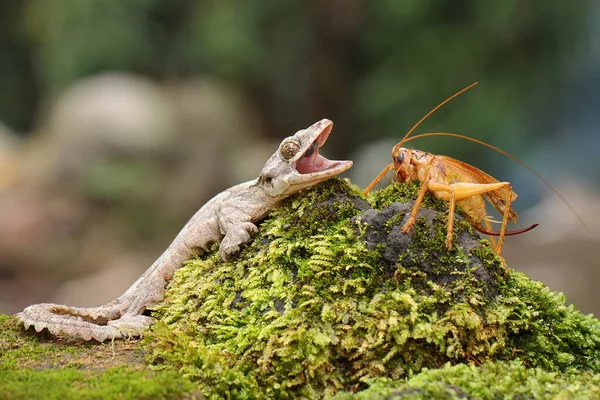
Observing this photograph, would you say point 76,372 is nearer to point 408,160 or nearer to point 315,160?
point 315,160

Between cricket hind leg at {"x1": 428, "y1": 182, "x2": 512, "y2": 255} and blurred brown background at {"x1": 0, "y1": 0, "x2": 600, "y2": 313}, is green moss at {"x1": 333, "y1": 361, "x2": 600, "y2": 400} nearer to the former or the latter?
cricket hind leg at {"x1": 428, "y1": 182, "x2": 512, "y2": 255}

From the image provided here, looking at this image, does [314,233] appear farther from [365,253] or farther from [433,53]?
[433,53]

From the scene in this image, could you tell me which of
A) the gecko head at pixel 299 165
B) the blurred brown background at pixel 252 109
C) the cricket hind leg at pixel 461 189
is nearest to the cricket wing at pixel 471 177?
the cricket hind leg at pixel 461 189

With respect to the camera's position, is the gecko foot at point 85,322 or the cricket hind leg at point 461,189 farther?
the gecko foot at point 85,322

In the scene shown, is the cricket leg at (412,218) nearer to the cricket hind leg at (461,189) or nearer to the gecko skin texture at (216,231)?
the cricket hind leg at (461,189)

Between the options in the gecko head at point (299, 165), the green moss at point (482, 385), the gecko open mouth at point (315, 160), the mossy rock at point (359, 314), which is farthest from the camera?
the gecko open mouth at point (315, 160)

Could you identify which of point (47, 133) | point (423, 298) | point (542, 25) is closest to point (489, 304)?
point (423, 298)

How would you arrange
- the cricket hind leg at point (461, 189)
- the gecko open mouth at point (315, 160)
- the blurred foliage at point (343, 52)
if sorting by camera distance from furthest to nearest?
1. the blurred foliage at point (343, 52)
2. the gecko open mouth at point (315, 160)
3. the cricket hind leg at point (461, 189)

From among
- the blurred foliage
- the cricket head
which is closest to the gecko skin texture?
the cricket head
